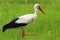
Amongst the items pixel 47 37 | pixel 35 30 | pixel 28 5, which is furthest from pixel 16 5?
pixel 47 37

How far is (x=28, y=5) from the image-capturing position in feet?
63.0

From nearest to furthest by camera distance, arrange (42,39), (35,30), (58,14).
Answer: (42,39)
(35,30)
(58,14)

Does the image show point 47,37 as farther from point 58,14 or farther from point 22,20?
point 58,14

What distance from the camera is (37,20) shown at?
15.1 m

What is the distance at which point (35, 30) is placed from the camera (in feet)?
45.6

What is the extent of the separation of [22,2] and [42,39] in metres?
7.93

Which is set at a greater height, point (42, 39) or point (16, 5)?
point (16, 5)

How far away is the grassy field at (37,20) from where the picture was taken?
13.1 meters

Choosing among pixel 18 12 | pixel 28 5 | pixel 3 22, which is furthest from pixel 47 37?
pixel 28 5

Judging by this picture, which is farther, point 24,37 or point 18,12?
point 18,12

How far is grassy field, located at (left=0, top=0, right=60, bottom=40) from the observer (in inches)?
516

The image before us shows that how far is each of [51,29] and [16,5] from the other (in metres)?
5.66

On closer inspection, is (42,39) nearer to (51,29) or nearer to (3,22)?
(51,29)

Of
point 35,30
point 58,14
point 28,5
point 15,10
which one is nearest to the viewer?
point 35,30
